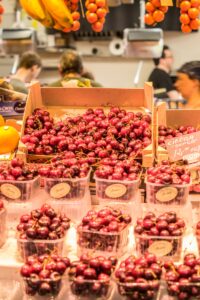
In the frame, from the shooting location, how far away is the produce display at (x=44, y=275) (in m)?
1.78

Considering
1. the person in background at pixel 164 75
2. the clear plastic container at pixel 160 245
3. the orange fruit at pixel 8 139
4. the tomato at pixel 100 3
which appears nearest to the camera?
the clear plastic container at pixel 160 245

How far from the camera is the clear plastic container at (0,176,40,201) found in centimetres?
223

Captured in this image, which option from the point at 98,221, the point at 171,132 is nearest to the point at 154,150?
the point at 171,132

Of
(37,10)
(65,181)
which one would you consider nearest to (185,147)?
(65,181)

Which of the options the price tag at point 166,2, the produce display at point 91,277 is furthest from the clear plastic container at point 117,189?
the price tag at point 166,2

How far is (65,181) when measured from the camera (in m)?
2.24

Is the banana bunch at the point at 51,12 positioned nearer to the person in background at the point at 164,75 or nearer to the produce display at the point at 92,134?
the produce display at the point at 92,134

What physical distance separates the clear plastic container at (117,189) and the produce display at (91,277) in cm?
46

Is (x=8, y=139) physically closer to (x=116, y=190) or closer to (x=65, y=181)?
(x=65, y=181)

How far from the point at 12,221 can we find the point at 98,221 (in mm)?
485

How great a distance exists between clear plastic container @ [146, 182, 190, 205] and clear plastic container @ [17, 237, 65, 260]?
1.41 feet

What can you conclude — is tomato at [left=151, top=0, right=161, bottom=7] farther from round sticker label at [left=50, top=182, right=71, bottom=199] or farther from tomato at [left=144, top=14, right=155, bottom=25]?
round sticker label at [left=50, top=182, right=71, bottom=199]

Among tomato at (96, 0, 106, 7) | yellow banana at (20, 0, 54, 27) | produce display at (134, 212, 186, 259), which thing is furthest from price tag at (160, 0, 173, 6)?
produce display at (134, 212, 186, 259)

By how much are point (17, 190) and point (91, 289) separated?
63cm
